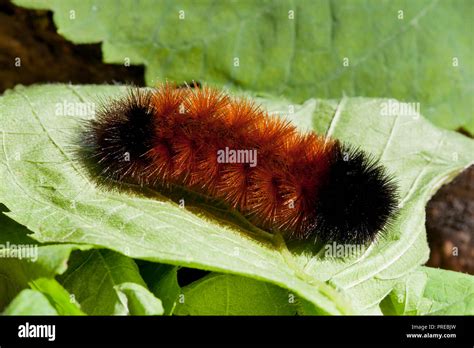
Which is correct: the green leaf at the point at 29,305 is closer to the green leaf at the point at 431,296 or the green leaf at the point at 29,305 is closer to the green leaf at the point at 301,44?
the green leaf at the point at 431,296

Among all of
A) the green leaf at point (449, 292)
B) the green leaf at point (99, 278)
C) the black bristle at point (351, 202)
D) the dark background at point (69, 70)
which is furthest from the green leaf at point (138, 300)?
the dark background at point (69, 70)

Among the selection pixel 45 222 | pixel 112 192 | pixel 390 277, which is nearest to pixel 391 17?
pixel 390 277

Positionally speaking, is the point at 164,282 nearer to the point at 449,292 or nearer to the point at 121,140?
the point at 121,140

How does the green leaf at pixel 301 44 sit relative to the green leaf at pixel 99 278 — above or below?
above

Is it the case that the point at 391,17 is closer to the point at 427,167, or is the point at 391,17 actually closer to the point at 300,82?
the point at 300,82

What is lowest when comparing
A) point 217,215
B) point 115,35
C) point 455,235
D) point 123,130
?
point 455,235

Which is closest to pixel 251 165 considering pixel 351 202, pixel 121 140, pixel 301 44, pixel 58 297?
pixel 351 202

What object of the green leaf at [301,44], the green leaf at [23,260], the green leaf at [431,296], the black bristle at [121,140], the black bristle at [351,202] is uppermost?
the green leaf at [301,44]
